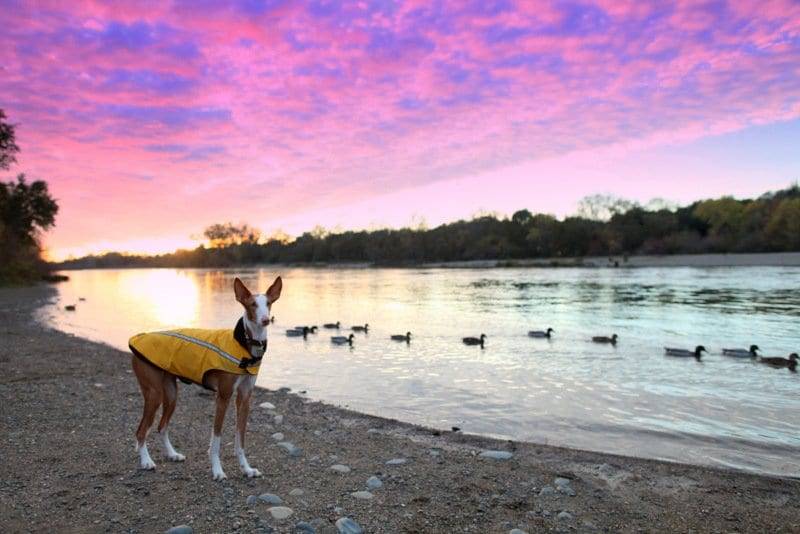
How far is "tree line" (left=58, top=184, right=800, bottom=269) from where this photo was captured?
106 metres

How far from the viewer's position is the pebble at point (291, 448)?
7.23 metres

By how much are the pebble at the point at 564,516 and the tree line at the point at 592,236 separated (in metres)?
113

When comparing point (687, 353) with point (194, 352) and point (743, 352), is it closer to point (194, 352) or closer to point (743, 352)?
point (743, 352)

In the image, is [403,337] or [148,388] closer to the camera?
[148,388]

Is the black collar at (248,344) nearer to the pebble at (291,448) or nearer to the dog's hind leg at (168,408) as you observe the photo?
the dog's hind leg at (168,408)

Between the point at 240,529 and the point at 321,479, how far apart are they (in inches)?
61.8

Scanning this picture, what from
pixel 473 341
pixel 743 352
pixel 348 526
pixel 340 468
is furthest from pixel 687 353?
pixel 348 526

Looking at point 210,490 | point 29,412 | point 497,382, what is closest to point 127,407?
point 29,412

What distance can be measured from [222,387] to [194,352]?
1.65 feet

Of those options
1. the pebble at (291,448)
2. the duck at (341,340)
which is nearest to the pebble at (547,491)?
the pebble at (291,448)

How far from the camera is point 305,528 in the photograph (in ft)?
15.9

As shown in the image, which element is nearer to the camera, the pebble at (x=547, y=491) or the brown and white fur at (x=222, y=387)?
the brown and white fur at (x=222, y=387)

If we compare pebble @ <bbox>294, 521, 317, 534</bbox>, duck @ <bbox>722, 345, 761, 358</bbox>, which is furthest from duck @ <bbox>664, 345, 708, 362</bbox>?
pebble @ <bbox>294, 521, 317, 534</bbox>

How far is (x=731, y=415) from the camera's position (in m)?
11.1
